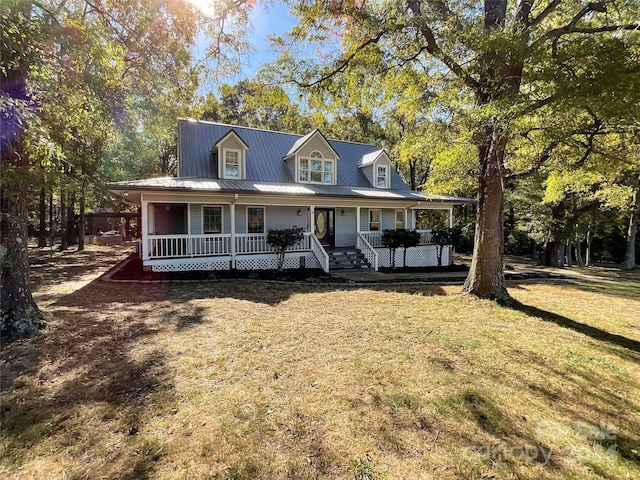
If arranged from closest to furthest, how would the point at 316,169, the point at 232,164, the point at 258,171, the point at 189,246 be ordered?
the point at 189,246 < the point at 232,164 < the point at 258,171 < the point at 316,169

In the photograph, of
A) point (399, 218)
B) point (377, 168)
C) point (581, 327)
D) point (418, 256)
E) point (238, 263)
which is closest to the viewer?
point (581, 327)

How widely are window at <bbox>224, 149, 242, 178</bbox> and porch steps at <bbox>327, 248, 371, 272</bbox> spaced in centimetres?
568

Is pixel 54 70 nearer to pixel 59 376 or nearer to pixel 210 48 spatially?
pixel 210 48

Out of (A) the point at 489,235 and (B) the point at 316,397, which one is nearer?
(B) the point at 316,397

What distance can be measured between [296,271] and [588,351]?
9178mm

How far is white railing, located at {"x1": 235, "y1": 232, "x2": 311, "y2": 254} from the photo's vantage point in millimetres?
12625

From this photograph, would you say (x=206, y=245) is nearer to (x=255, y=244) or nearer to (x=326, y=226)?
(x=255, y=244)

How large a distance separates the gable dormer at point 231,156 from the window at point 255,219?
5.11 ft

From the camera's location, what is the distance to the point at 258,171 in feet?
50.0

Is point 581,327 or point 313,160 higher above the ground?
point 313,160

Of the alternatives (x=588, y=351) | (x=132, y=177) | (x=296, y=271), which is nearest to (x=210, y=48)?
(x=296, y=271)

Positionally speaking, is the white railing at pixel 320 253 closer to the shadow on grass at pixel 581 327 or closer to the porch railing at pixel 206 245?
the porch railing at pixel 206 245

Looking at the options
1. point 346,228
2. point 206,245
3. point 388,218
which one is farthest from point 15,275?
point 388,218

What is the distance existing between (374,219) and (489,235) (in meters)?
10.0
